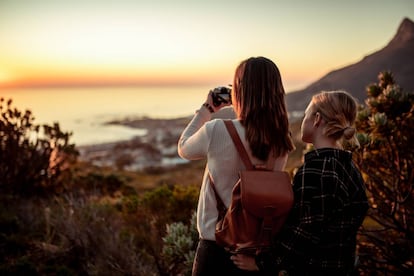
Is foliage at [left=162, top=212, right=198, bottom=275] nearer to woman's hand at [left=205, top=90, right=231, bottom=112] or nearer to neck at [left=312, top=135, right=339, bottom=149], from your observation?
woman's hand at [left=205, top=90, right=231, bottom=112]

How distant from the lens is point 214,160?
1.84m

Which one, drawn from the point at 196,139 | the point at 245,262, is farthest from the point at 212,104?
the point at 245,262

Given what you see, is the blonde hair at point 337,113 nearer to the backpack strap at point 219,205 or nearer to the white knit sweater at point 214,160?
the white knit sweater at point 214,160

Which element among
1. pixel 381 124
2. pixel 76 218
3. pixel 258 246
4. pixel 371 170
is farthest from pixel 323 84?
pixel 258 246

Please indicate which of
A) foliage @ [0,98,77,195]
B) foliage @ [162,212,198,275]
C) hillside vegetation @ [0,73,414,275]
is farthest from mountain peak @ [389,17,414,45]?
foliage @ [162,212,198,275]

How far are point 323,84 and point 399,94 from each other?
250 centimetres

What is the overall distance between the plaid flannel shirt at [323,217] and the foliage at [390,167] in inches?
82.9

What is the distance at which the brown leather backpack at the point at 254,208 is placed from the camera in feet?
5.64

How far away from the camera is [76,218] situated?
475 centimetres

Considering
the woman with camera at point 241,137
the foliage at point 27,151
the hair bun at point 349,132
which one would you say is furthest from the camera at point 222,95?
the foliage at point 27,151

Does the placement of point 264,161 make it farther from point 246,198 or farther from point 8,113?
point 8,113

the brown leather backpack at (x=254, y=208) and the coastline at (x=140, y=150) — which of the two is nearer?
the brown leather backpack at (x=254, y=208)

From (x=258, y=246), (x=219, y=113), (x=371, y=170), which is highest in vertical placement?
(x=219, y=113)

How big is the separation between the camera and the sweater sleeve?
78mm
